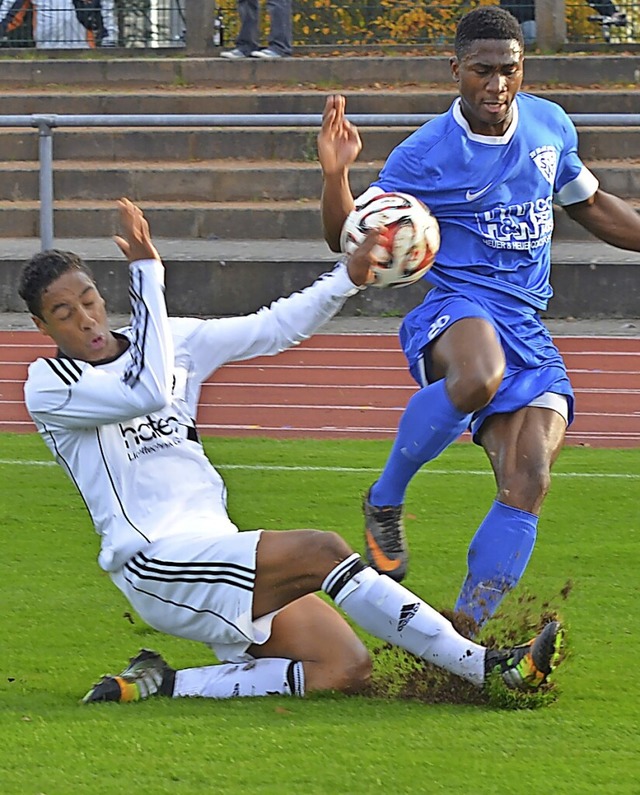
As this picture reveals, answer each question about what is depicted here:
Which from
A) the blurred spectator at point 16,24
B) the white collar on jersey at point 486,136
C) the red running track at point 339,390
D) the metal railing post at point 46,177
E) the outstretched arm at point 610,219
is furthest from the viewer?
the blurred spectator at point 16,24

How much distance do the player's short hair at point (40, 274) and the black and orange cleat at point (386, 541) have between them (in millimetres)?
1142

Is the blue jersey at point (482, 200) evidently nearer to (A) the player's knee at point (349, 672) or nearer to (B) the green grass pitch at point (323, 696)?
(B) the green grass pitch at point (323, 696)

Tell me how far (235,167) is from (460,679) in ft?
37.3

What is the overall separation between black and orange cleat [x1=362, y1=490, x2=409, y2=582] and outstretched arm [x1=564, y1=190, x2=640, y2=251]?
1.26 m

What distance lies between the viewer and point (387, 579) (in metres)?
3.92

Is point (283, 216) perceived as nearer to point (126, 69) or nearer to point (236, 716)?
point (126, 69)

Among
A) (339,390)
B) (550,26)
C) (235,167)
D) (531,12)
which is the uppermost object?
(531,12)

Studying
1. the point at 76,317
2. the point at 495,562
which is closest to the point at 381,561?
the point at 495,562

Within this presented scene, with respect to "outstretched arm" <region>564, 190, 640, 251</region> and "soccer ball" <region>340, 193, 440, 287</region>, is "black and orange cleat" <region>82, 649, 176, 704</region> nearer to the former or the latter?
"soccer ball" <region>340, 193, 440, 287</region>

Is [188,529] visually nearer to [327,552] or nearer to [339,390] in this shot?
[327,552]

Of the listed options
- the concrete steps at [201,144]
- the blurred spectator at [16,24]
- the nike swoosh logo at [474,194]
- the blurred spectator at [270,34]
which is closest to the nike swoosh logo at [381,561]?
the nike swoosh logo at [474,194]

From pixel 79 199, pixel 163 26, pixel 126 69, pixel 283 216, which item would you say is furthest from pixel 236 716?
pixel 163 26

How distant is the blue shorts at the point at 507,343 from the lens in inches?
177

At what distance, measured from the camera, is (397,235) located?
14.0 ft
